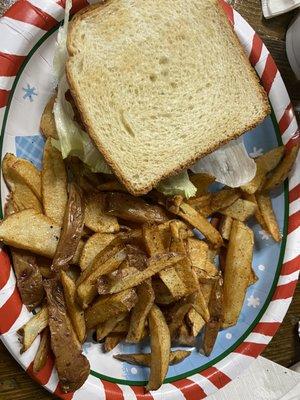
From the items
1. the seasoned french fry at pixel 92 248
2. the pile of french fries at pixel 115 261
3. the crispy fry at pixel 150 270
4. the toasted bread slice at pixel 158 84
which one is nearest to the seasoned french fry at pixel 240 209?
the pile of french fries at pixel 115 261

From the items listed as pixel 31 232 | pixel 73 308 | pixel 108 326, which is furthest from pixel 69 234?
pixel 108 326

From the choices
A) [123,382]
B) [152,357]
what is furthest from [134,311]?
[123,382]

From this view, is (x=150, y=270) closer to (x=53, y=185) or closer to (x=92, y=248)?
(x=92, y=248)

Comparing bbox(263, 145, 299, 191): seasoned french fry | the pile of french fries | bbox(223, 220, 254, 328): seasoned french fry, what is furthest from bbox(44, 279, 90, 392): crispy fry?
bbox(263, 145, 299, 191): seasoned french fry

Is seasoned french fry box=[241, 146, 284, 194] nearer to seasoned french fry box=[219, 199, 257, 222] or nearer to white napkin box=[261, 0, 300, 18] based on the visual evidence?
seasoned french fry box=[219, 199, 257, 222]

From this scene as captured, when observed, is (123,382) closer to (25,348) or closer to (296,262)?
(25,348)
